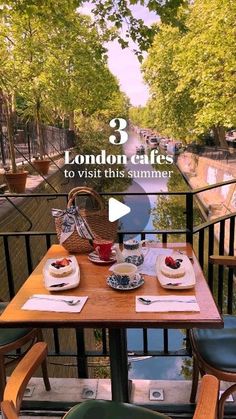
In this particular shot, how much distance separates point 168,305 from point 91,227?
28.0 inches

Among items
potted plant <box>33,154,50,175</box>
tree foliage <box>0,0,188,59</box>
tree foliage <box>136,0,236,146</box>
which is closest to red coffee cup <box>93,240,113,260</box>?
tree foliage <box>0,0,188,59</box>

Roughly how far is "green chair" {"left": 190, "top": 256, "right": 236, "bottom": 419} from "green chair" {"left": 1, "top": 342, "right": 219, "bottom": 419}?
0.42 metres

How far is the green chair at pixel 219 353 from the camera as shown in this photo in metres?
1.55

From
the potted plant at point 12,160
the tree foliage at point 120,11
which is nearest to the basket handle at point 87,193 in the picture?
the tree foliage at point 120,11

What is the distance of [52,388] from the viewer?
213 cm

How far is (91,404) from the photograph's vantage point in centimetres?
134

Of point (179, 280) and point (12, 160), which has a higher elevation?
point (12, 160)

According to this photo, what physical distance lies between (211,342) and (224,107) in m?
12.3

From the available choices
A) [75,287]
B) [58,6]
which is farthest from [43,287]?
[58,6]

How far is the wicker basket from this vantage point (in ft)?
6.30

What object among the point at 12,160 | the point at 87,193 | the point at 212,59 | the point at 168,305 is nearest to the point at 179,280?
the point at 168,305

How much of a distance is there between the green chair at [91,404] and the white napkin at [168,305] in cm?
28

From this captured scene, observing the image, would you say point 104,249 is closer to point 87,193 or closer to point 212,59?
point 87,193

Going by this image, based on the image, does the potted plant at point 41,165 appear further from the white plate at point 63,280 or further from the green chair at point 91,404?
the green chair at point 91,404
